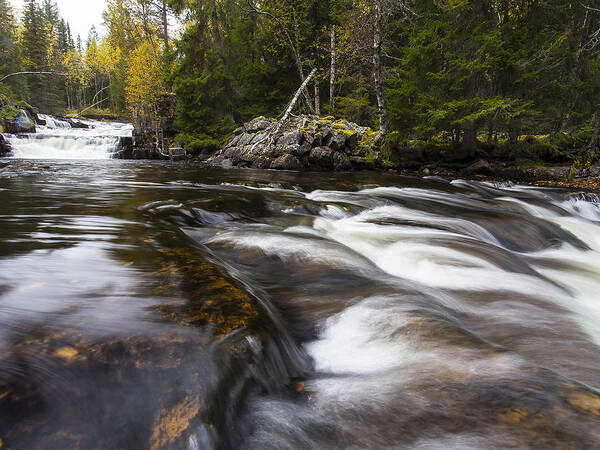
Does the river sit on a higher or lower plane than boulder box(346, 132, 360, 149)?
lower

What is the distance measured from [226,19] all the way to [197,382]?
71.5 feet

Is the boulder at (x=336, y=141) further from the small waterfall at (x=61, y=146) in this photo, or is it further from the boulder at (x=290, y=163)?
the small waterfall at (x=61, y=146)

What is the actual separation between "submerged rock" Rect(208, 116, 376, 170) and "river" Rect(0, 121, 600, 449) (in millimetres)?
Answer: 8341

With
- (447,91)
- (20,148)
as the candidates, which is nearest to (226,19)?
(20,148)

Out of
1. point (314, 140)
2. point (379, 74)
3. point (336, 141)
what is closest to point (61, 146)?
point (314, 140)

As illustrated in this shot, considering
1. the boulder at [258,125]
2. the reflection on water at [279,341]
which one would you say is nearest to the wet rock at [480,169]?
the reflection on water at [279,341]

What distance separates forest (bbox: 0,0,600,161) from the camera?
9570 mm

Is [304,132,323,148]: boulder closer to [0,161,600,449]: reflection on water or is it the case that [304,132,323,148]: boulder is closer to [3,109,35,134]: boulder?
[0,161,600,449]: reflection on water

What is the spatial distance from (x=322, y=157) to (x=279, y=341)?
10770 mm

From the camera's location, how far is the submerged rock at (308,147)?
1216cm

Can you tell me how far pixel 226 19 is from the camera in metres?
18.9

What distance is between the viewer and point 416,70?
1026cm

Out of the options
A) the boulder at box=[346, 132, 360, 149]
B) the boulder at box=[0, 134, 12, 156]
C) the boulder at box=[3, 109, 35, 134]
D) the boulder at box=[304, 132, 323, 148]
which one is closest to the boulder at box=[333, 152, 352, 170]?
the boulder at box=[346, 132, 360, 149]

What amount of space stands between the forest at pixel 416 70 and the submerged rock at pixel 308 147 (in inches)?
45.8
